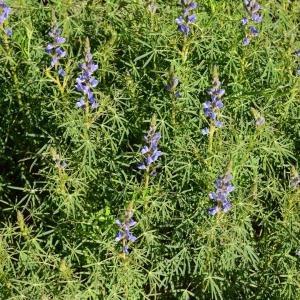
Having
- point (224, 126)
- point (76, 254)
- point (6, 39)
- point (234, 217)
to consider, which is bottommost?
point (76, 254)

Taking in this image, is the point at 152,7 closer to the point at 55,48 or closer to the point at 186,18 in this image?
the point at 186,18

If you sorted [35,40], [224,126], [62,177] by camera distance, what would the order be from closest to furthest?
[62,177], [224,126], [35,40]

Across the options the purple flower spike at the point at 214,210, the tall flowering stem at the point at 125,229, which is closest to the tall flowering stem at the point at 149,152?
the tall flowering stem at the point at 125,229

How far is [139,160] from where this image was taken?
495cm

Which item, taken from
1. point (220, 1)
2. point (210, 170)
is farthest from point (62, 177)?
point (220, 1)

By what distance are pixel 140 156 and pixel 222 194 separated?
0.74 metres

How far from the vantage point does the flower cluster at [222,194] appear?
178 inches

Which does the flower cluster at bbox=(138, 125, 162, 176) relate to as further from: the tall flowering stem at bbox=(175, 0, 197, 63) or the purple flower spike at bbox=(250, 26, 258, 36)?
the purple flower spike at bbox=(250, 26, 258, 36)

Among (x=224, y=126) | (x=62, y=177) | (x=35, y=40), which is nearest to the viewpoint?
(x=62, y=177)

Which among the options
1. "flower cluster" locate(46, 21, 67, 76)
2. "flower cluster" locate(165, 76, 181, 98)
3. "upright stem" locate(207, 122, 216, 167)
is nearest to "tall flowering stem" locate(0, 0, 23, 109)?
"flower cluster" locate(46, 21, 67, 76)

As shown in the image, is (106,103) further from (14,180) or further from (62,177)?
(14,180)

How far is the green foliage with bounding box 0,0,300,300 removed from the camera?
16.1 ft

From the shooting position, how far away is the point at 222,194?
15.0 ft

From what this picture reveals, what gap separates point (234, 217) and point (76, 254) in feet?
4.59
